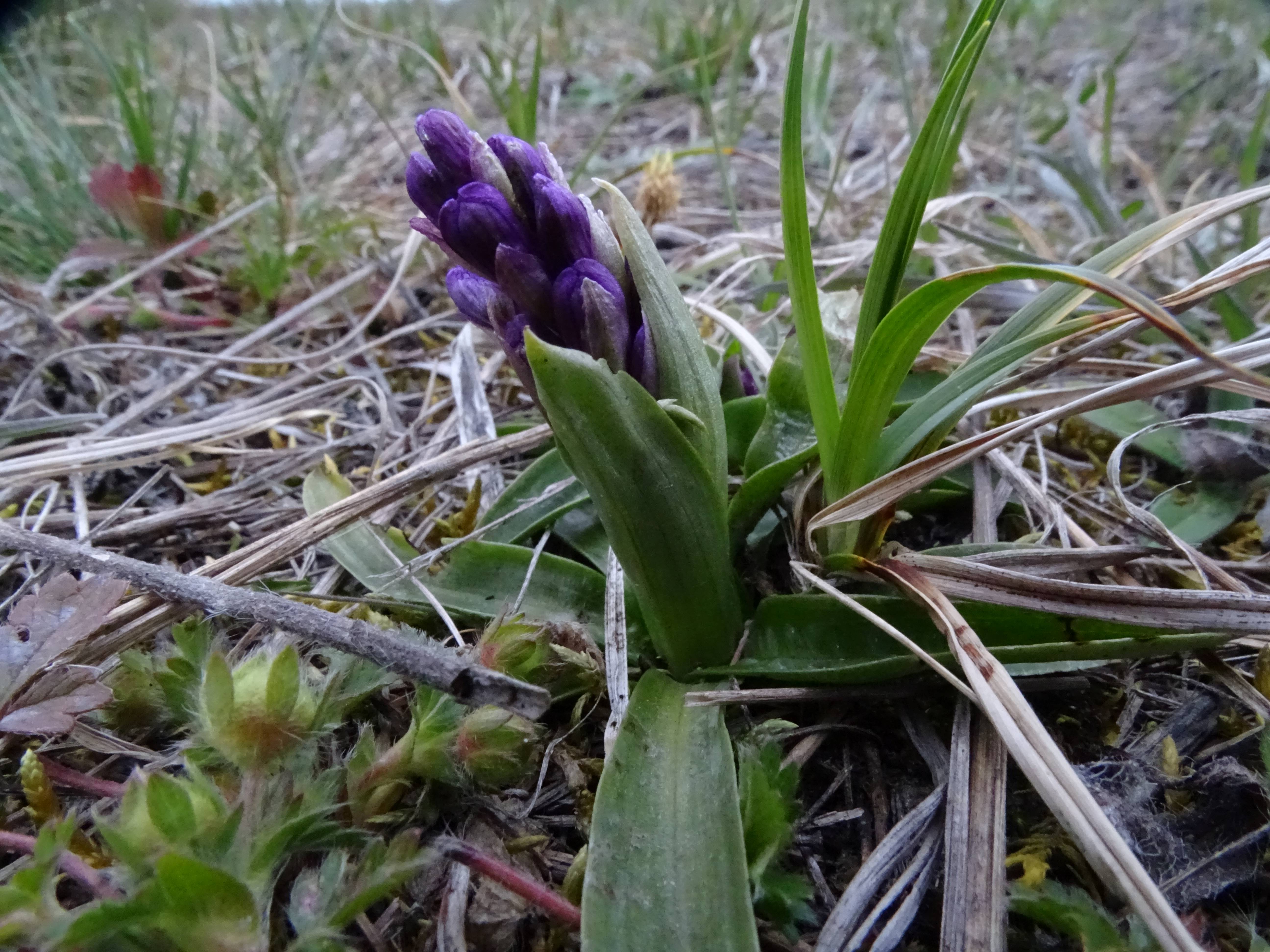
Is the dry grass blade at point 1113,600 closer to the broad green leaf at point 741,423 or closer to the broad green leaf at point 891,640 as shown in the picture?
the broad green leaf at point 891,640

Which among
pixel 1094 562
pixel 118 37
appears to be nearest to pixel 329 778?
pixel 1094 562

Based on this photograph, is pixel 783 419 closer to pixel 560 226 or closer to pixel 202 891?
pixel 560 226

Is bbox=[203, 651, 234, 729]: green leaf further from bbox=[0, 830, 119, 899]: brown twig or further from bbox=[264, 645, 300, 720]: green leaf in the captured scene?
bbox=[0, 830, 119, 899]: brown twig

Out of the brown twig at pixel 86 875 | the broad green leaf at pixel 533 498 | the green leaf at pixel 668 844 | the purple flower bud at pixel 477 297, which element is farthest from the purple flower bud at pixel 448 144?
the brown twig at pixel 86 875

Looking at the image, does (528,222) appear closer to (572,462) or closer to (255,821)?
(572,462)

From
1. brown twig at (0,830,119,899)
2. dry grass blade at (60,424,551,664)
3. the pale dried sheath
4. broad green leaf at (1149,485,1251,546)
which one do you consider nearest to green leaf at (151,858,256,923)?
brown twig at (0,830,119,899)

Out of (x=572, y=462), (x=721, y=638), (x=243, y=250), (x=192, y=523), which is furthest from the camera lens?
(x=243, y=250)

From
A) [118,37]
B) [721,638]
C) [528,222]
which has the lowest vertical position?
[721,638]
